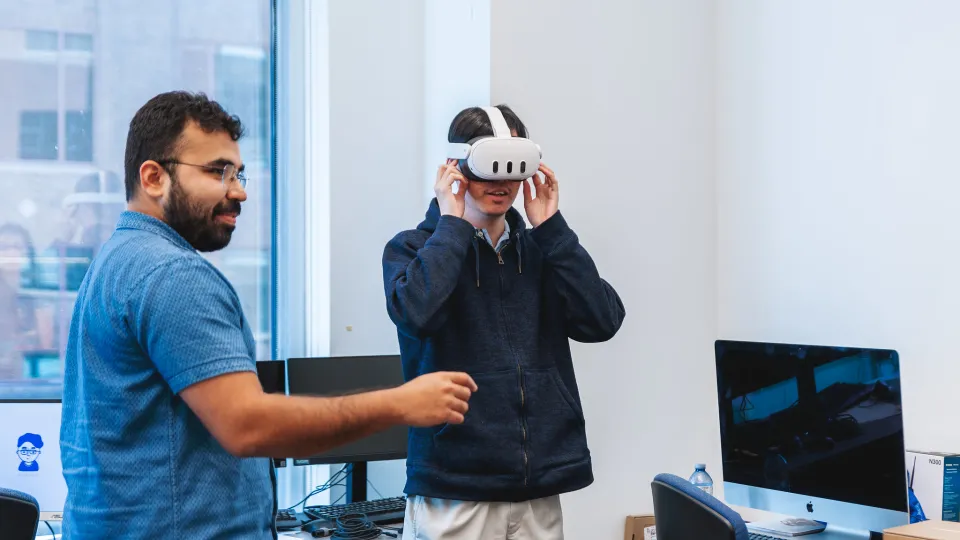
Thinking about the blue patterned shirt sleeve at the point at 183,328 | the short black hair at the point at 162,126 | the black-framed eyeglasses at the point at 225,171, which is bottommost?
the blue patterned shirt sleeve at the point at 183,328

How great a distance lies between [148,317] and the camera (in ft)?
4.32

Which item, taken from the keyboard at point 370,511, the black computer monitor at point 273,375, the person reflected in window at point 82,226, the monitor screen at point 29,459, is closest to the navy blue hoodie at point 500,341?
the keyboard at point 370,511

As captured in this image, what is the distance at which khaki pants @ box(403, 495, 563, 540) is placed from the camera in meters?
1.88

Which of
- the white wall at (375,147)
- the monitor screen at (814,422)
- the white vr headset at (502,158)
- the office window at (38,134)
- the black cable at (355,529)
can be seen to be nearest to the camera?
the white vr headset at (502,158)

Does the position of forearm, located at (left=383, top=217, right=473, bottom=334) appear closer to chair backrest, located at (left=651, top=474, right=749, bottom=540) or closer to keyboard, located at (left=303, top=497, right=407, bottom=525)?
chair backrest, located at (left=651, top=474, right=749, bottom=540)

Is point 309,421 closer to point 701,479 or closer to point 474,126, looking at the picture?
point 474,126

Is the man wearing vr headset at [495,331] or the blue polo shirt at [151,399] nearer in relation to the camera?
the blue polo shirt at [151,399]

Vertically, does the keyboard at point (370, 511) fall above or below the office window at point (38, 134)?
below

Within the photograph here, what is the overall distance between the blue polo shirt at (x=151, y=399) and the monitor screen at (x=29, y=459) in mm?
1472

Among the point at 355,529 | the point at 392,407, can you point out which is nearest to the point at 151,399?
the point at 392,407

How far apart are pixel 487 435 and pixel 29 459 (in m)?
1.57

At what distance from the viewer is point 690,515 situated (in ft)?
6.06

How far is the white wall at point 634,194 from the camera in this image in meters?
2.92

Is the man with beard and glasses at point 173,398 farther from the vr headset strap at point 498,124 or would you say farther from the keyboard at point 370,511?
the keyboard at point 370,511
